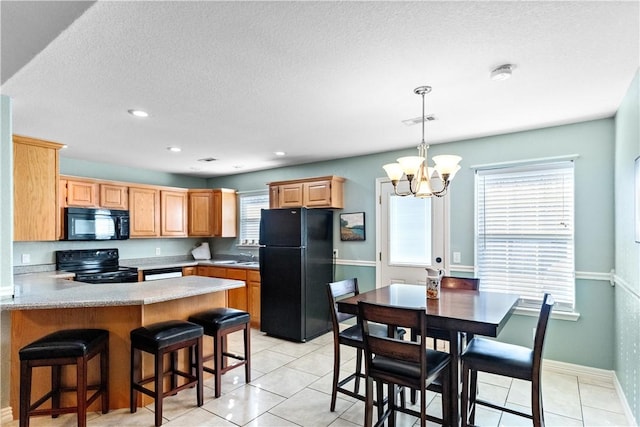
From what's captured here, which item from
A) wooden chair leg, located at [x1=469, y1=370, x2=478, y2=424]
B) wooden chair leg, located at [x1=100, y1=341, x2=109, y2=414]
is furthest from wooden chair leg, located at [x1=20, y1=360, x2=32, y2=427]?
wooden chair leg, located at [x1=469, y1=370, x2=478, y2=424]

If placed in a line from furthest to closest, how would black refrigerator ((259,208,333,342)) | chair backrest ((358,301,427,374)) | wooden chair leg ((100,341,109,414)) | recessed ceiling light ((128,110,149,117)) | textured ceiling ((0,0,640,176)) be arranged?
black refrigerator ((259,208,333,342)) < recessed ceiling light ((128,110,149,117)) < wooden chair leg ((100,341,109,414)) < chair backrest ((358,301,427,374)) < textured ceiling ((0,0,640,176))

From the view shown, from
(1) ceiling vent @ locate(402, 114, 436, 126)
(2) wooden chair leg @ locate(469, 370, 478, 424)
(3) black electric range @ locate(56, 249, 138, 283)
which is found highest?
(1) ceiling vent @ locate(402, 114, 436, 126)

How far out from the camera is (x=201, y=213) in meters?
5.93

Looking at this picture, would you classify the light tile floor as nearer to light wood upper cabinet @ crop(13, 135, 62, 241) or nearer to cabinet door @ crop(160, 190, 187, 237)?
light wood upper cabinet @ crop(13, 135, 62, 241)

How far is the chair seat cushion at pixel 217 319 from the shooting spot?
288 cm

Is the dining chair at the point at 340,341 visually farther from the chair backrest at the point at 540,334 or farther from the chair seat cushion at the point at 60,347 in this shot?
the chair seat cushion at the point at 60,347

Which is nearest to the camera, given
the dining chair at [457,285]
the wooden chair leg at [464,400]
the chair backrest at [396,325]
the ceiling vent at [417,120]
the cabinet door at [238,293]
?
the chair backrest at [396,325]

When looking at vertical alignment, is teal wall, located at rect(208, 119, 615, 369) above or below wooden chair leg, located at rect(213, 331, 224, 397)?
above

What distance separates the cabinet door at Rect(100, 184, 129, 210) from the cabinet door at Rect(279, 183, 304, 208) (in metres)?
2.31

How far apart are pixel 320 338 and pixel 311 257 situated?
1.05m

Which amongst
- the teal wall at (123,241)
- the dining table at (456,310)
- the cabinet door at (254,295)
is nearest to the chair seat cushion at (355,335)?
the dining table at (456,310)

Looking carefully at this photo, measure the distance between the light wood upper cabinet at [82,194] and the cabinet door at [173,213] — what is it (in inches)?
39.2

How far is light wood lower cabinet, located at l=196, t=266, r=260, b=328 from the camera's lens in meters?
4.94

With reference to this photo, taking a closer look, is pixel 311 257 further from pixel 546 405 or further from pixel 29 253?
pixel 29 253
